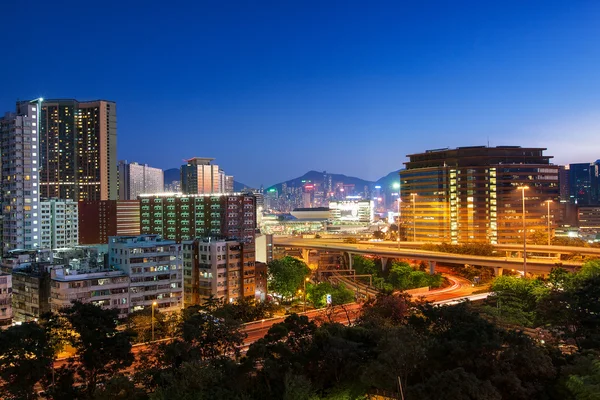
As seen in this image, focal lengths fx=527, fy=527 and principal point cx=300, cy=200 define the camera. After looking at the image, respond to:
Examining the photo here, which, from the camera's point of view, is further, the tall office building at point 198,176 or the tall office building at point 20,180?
the tall office building at point 198,176

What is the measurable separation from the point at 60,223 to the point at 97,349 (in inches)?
1643

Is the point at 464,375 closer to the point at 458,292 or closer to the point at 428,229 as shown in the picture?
the point at 458,292

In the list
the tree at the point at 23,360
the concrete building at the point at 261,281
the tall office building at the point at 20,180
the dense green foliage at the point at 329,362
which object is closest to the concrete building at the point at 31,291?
the dense green foliage at the point at 329,362

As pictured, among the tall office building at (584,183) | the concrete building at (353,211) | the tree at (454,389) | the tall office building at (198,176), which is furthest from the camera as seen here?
the concrete building at (353,211)

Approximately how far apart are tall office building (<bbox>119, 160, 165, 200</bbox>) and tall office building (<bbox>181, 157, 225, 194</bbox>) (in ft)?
47.0

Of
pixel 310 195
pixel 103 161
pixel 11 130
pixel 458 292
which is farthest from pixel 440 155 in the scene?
pixel 310 195

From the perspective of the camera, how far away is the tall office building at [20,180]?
39312mm

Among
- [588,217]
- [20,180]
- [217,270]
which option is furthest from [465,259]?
[588,217]

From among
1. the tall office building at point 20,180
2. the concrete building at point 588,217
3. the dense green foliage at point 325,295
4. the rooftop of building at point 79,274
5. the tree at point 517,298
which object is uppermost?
the tall office building at point 20,180

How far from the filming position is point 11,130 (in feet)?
128

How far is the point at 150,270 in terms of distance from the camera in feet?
89.8

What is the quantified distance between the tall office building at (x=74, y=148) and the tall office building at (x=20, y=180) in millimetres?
32253

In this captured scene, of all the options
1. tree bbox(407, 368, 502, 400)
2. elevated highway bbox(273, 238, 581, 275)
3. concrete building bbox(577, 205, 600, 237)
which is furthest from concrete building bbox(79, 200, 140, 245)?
concrete building bbox(577, 205, 600, 237)

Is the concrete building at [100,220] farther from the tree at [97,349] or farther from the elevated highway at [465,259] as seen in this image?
the tree at [97,349]
